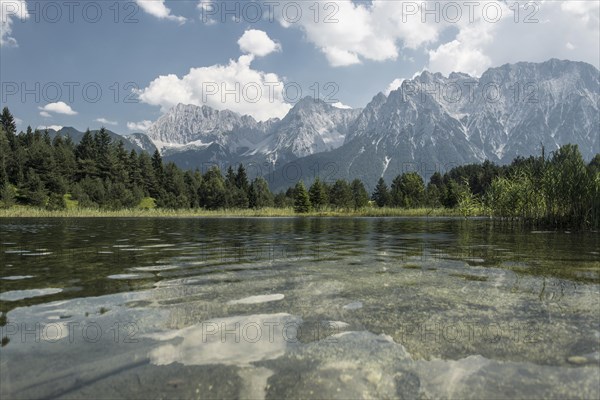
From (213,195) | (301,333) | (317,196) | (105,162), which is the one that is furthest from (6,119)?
(301,333)

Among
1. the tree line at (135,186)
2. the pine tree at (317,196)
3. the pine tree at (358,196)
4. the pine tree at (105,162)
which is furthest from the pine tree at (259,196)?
the pine tree at (105,162)

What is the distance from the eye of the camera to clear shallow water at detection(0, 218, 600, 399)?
4113 millimetres

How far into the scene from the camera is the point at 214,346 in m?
5.33

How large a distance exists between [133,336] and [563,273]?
11.4 metres

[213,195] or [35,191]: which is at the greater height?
[35,191]

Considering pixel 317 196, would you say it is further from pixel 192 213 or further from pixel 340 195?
pixel 192 213

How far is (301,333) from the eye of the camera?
5930mm

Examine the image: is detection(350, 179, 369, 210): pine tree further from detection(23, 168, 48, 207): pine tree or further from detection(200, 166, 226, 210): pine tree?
detection(23, 168, 48, 207): pine tree

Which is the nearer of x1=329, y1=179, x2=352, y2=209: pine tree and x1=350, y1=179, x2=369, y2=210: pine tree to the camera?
x1=350, y1=179, x2=369, y2=210: pine tree

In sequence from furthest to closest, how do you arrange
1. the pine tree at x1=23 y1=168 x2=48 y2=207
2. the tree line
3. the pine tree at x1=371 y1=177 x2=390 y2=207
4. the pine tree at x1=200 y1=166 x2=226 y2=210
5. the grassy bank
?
the pine tree at x1=371 y1=177 x2=390 y2=207, the pine tree at x1=200 y1=166 x2=226 y2=210, the tree line, the pine tree at x1=23 y1=168 x2=48 y2=207, the grassy bank

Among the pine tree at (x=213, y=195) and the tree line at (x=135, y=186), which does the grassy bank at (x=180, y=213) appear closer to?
the tree line at (x=135, y=186)

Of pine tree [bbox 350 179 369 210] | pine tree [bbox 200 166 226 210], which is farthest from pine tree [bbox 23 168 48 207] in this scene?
pine tree [bbox 350 179 369 210]

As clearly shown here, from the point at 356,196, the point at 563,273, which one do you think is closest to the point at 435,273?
the point at 563,273

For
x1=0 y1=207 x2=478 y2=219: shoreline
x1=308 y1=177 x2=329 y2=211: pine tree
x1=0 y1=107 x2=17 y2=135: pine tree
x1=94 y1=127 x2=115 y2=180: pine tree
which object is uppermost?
x1=0 y1=107 x2=17 y2=135: pine tree
